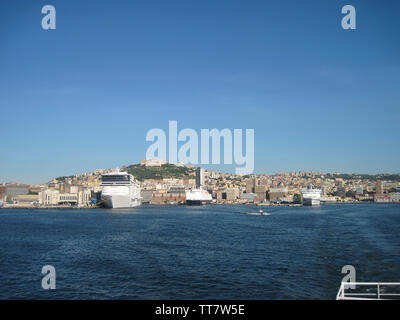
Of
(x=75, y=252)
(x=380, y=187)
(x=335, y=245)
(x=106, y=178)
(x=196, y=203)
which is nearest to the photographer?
(x=75, y=252)

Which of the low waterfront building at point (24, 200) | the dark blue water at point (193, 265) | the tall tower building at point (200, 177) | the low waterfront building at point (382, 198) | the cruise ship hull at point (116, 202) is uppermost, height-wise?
the tall tower building at point (200, 177)

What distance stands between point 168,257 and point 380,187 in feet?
449

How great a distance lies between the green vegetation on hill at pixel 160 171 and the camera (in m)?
167

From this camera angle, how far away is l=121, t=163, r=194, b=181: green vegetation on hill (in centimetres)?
16725

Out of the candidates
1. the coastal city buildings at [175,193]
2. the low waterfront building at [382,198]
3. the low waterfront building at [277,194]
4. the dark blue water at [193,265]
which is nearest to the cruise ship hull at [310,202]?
the coastal city buildings at [175,193]

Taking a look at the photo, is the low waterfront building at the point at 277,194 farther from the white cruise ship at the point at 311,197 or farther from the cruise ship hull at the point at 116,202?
the cruise ship hull at the point at 116,202

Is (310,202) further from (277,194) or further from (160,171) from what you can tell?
(160,171)

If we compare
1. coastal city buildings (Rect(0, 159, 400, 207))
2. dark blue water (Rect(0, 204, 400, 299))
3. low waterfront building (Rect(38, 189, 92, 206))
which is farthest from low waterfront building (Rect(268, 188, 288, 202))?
dark blue water (Rect(0, 204, 400, 299))

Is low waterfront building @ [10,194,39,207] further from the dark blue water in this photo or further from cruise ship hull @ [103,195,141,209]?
the dark blue water
